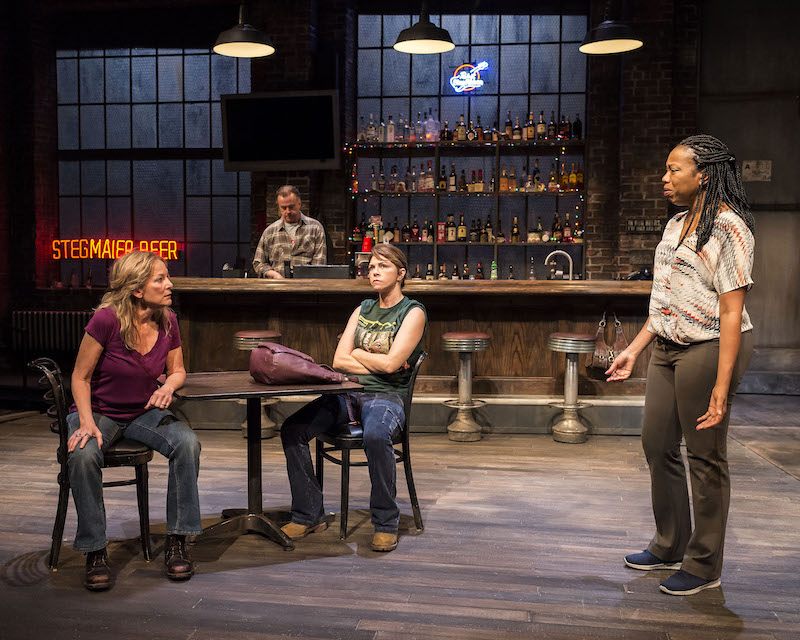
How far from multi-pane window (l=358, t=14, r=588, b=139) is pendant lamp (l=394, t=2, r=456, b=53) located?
2.02 meters

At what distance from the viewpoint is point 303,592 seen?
277 cm

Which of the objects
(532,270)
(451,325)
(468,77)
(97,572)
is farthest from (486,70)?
(97,572)

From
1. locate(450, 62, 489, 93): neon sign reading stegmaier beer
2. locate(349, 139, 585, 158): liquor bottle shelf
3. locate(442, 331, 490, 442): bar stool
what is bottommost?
locate(442, 331, 490, 442): bar stool

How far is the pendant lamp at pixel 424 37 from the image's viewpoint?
5.73m

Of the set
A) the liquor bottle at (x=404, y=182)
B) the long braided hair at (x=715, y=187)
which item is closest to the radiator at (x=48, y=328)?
the liquor bottle at (x=404, y=182)

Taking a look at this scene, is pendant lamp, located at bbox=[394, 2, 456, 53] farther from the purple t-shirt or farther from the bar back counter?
the purple t-shirt

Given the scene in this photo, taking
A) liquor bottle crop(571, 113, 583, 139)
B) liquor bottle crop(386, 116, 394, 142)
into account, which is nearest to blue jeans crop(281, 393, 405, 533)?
liquor bottle crop(386, 116, 394, 142)

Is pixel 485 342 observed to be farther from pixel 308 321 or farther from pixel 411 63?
pixel 411 63

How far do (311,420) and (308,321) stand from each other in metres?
2.34

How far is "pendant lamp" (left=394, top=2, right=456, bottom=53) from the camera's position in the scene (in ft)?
18.8

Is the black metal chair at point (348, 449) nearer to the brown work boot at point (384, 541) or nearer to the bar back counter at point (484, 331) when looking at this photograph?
the brown work boot at point (384, 541)

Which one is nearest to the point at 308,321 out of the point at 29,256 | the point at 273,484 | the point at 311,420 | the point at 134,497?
the point at 273,484

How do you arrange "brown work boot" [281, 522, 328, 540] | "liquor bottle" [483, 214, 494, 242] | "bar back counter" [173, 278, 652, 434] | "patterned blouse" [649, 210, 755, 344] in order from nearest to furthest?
1. "patterned blouse" [649, 210, 755, 344]
2. "brown work boot" [281, 522, 328, 540]
3. "bar back counter" [173, 278, 652, 434]
4. "liquor bottle" [483, 214, 494, 242]

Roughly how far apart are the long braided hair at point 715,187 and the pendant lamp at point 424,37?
3.55 metres
